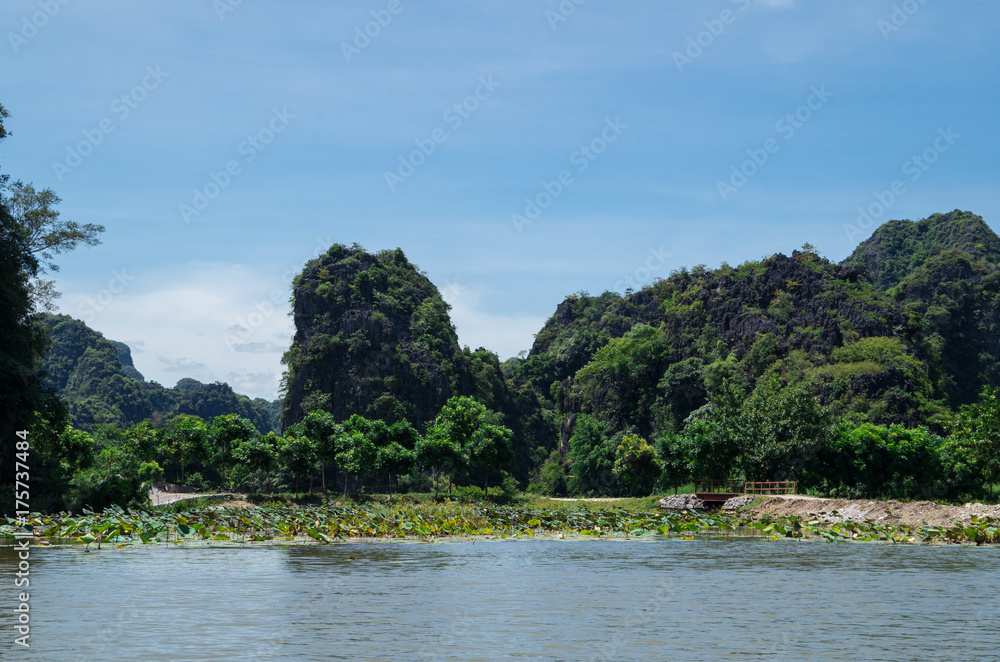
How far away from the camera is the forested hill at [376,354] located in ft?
331

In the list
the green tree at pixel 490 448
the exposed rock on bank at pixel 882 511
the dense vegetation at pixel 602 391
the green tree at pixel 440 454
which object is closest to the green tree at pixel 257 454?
the dense vegetation at pixel 602 391

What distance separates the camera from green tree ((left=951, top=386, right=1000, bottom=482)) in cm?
4056

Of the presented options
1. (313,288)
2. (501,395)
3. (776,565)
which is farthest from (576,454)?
(776,565)

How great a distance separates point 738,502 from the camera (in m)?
51.2

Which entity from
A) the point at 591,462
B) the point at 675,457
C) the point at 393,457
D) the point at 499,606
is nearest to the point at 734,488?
the point at 675,457

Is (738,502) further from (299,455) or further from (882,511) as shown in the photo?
(299,455)

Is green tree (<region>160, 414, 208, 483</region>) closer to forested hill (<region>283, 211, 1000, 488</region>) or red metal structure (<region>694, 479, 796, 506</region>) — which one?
red metal structure (<region>694, 479, 796, 506</region>)

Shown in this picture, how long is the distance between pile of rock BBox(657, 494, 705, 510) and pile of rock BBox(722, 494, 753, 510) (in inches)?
90.7

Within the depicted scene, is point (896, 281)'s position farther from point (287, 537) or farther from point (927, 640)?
point (927, 640)

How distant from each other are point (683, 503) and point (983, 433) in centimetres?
1918

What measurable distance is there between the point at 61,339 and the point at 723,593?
184 m

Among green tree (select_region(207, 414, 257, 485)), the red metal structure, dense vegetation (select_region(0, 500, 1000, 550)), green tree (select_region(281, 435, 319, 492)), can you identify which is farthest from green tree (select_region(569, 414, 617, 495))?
dense vegetation (select_region(0, 500, 1000, 550))

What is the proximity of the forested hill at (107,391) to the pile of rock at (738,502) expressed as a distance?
119m

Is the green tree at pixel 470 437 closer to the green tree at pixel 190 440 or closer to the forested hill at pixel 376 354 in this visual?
the green tree at pixel 190 440
